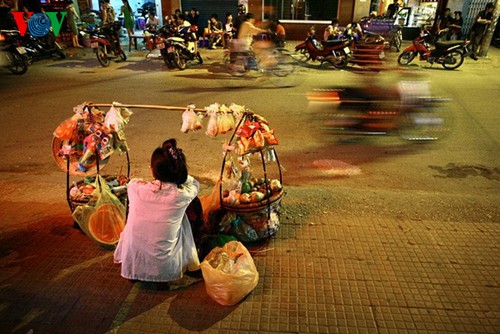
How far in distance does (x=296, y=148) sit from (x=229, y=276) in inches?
140

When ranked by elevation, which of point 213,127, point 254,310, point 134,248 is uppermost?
point 213,127

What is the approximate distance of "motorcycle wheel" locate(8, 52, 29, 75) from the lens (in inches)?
429

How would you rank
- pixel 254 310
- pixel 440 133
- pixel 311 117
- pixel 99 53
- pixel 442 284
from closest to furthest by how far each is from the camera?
pixel 254 310, pixel 442 284, pixel 440 133, pixel 311 117, pixel 99 53

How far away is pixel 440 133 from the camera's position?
660 centimetres

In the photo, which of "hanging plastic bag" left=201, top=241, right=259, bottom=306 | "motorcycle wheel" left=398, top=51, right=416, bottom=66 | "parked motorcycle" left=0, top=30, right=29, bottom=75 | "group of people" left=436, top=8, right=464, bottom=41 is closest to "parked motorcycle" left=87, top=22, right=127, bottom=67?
"parked motorcycle" left=0, top=30, right=29, bottom=75

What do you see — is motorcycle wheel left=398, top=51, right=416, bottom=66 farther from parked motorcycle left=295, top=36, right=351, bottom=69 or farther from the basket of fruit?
the basket of fruit

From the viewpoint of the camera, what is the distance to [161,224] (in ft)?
8.90

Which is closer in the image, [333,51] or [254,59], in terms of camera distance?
[254,59]

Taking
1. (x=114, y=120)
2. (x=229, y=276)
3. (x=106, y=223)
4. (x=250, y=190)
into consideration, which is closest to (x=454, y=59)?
(x=250, y=190)

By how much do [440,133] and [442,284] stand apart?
171 inches

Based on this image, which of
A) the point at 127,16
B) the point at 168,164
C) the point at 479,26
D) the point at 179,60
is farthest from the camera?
the point at 127,16

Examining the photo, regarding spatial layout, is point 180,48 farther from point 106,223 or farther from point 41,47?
point 106,223

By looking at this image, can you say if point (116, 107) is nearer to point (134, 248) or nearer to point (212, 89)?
point (134, 248)

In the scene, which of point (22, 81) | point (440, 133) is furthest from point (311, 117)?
point (22, 81)
